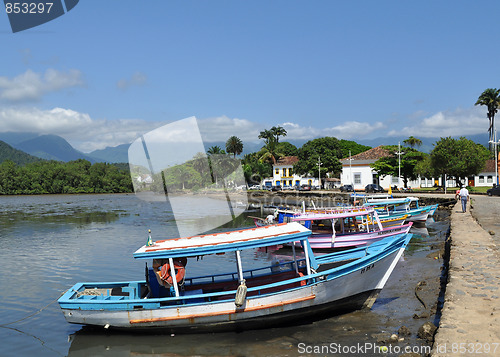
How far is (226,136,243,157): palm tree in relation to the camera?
4444 inches

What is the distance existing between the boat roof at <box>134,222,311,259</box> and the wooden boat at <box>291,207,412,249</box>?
949cm

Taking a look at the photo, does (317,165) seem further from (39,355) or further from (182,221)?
(39,355)

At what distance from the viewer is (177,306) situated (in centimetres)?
1082

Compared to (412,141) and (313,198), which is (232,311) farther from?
→ (412,141)

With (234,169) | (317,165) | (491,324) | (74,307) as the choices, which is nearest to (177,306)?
(74,307)

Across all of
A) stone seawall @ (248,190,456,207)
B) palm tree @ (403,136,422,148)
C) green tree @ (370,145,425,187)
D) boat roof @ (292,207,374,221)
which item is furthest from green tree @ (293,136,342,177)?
boat roof @ (292,207,374,221)

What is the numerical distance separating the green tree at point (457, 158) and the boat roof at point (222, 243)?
42.9 m

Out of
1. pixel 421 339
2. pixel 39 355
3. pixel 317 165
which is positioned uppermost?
pixel 317 165

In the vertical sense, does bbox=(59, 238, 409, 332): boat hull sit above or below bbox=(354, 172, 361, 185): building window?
below

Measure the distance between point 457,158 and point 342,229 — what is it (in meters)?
33.2

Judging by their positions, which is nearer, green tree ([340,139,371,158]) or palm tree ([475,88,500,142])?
palm tree ([475,88,500,142])

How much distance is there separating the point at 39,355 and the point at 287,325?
256 inches

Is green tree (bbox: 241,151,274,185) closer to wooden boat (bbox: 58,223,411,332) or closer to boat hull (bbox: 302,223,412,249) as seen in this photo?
boat hull (bbox: 302,223,412,249)

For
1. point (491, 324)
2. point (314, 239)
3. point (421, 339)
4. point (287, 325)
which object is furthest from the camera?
point (314, 239)
